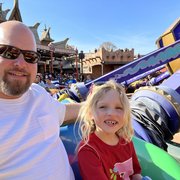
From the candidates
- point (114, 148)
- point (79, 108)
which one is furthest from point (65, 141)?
point (114, 148)

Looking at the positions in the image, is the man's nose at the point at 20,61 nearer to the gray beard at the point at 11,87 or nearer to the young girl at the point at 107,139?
the gray beard at the point at 11,87

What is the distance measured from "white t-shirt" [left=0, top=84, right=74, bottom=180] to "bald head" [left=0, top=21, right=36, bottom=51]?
0.21m

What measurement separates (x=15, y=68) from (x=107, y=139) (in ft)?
1.59

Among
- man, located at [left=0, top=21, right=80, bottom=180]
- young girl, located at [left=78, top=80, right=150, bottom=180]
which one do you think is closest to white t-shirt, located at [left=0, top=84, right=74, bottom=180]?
man, located at [left=0, top=21, right=80, bottom=180]

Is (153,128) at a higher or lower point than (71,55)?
lower

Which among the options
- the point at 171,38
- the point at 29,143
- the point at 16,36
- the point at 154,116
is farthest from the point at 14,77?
the point at 171,38

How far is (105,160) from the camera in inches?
46.3

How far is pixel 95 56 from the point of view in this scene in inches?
971

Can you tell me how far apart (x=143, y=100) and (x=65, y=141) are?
1.06 metres

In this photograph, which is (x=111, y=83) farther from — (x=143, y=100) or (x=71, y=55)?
(x=71, y=55)

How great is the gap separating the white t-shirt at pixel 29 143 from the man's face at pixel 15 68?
1.6 inches

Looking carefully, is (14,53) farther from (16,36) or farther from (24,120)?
(24,120)

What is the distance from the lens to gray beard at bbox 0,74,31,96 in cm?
113

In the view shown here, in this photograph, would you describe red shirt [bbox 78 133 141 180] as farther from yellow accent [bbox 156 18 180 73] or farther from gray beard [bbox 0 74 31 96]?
yellow accent [bbox 156 18 180 73]
